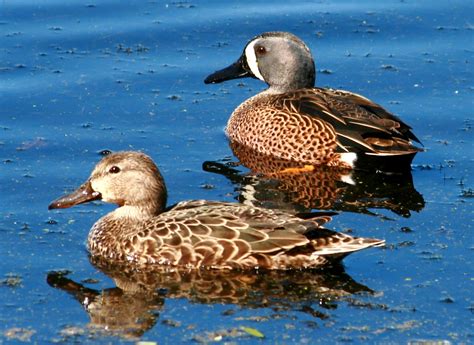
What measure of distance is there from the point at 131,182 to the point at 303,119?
3137 millimetres

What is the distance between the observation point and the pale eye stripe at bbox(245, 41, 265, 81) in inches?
536

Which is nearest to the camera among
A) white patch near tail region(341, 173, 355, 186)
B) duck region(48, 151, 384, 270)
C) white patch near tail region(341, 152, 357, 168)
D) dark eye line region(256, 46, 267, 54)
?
duck region(48, 151, 384, 270)

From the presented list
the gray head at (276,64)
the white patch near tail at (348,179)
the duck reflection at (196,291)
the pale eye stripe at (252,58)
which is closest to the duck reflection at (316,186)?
the white patch near tail at (348,179)

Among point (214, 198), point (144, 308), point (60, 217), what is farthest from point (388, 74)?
point (144, 308)

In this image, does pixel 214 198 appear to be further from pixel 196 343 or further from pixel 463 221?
pixel 196 343

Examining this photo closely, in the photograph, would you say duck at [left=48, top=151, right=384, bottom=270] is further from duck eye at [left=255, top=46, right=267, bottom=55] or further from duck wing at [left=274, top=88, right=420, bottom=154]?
duck eye at [left=255, top=46, right=267, bottom=55]

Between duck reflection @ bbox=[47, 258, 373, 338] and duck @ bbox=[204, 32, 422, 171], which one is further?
duck @ bbox=[204, 32, 422, 171]

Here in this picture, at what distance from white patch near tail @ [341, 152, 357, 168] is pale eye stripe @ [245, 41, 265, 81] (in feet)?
5.66

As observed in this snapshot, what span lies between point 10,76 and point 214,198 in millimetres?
3517

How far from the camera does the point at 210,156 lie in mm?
12305

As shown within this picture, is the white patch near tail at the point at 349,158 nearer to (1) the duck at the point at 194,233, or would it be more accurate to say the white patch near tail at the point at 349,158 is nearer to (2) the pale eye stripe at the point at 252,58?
(2) the pale eye stripe at the point at 252,58

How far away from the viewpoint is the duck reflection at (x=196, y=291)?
29.1 ft

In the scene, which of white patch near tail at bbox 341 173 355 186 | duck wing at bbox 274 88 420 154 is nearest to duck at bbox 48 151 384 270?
white patch near tail at bbox 341 173 355 186

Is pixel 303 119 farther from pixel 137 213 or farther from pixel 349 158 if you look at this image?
pixel 137 213
